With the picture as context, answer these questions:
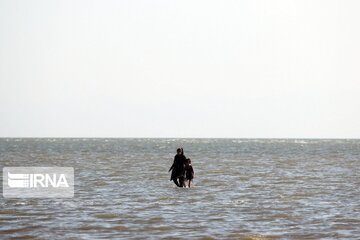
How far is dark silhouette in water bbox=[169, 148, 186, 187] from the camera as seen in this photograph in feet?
99.9

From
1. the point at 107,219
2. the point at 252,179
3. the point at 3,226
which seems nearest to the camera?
the point at 3,226

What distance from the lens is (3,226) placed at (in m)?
19.0

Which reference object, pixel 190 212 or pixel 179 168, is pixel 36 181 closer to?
pixel 179 168

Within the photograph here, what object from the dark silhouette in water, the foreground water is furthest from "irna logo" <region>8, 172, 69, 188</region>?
the dark silhouette in water

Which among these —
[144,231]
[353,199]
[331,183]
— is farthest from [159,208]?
[331,183]

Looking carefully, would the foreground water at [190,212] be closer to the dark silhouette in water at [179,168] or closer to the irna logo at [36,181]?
the dark silhouette in water at [179,168]

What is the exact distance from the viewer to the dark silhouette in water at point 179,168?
30438 mm

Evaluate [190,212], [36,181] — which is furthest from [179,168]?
[190,212]

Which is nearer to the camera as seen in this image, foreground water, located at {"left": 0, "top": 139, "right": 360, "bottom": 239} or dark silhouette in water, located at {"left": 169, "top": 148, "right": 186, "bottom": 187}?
foreground water, located at {"left": 0, "top": 139, "right": 360, "bottom": 239}

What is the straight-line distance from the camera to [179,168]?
3098 cm

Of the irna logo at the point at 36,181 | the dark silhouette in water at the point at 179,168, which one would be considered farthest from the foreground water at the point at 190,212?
the irna logo at the point at 36,181

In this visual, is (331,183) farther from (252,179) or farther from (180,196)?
(180,196)

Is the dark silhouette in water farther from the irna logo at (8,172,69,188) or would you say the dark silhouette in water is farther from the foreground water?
the irna logo at (8,172,69,188)

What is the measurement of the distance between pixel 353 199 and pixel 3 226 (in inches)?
513
